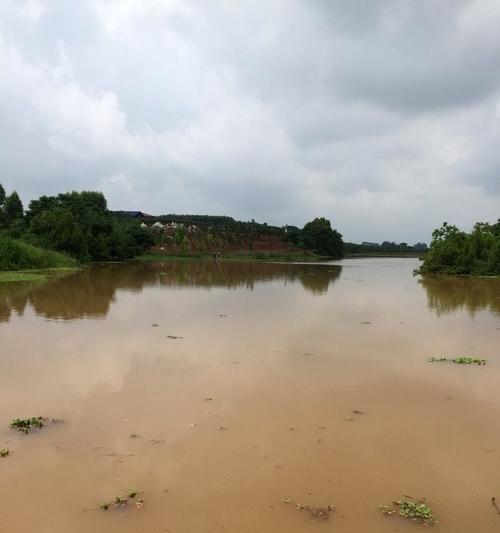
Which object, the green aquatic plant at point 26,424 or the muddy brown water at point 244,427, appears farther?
the green aquatic plant at point 26,424

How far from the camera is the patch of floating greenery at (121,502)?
4.15m

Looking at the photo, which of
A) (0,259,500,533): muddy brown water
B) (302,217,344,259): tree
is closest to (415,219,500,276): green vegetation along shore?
(0,259,500,533): muddy brown water

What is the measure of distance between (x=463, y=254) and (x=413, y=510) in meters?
39.3

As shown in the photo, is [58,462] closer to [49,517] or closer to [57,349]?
[49,517]

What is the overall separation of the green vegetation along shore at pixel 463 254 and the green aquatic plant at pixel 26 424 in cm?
3779

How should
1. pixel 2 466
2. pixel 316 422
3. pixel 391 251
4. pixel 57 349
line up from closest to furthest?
pixel 2 466 < pixel 316 422 < pixel 57 349 < pixel 391 251

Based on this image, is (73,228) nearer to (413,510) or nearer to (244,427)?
(244,427)

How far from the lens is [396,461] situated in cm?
509

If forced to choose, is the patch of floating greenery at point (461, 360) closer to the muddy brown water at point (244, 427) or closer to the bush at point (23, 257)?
the muddy brown water at point (244, 427)

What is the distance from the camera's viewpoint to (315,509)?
419 cm

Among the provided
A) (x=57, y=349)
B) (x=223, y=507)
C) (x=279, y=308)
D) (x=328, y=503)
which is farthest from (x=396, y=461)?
(x=279, y=308)

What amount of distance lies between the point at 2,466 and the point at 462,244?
41698 millimetres

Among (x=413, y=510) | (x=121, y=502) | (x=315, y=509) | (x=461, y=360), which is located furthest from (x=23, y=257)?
(x=413, y=510)

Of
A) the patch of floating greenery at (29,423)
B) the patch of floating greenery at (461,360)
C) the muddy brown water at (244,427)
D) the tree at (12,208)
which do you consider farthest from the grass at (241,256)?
the patch of floating greenery at (29,423)
